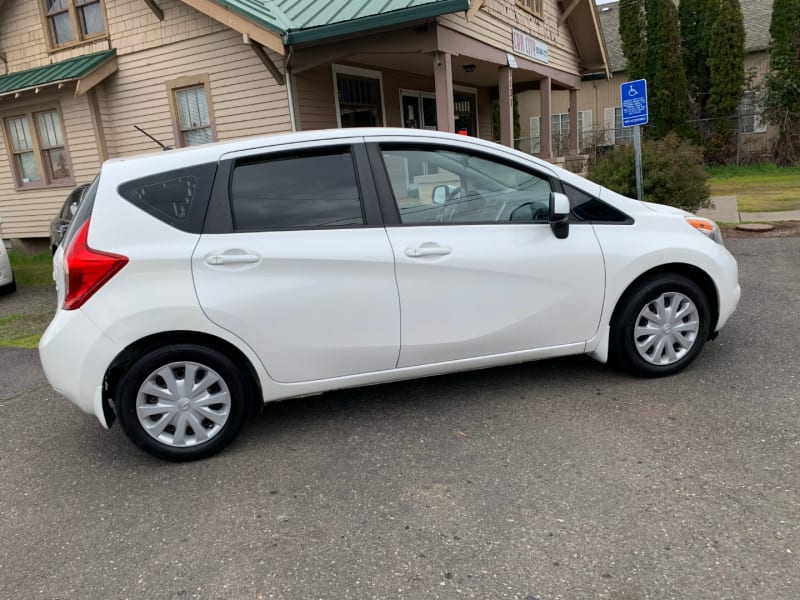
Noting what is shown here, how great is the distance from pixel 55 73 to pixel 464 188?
10890 millimetres

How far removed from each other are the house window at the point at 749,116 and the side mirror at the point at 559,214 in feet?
71.7

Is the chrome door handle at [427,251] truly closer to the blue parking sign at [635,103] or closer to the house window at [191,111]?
the blue parking sign at [635,103]

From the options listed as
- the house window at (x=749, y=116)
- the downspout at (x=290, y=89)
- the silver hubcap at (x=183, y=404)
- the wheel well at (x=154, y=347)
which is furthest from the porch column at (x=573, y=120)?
the silver hubcap at (x=183, y=404)

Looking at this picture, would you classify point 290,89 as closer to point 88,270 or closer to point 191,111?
point 191,111

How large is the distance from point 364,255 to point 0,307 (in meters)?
7.18

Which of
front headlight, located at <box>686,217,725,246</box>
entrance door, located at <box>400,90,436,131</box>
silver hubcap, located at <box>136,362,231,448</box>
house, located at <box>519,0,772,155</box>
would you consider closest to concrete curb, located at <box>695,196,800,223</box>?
entrance door, located at <box>400,90,436,131</box>

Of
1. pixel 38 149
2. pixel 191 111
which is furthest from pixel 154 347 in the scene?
pixel 38 149

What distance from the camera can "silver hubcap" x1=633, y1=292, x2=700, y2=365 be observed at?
13.0 ft

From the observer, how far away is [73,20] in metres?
11.8

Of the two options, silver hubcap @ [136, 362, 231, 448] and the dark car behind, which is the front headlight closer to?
silver hubcap @ [136, 362, 231, 448]

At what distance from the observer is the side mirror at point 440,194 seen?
3.72m

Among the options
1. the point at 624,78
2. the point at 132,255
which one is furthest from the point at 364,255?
the point at 624,78

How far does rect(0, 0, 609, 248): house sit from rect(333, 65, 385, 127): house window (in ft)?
0.10

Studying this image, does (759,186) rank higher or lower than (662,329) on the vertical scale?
lower
